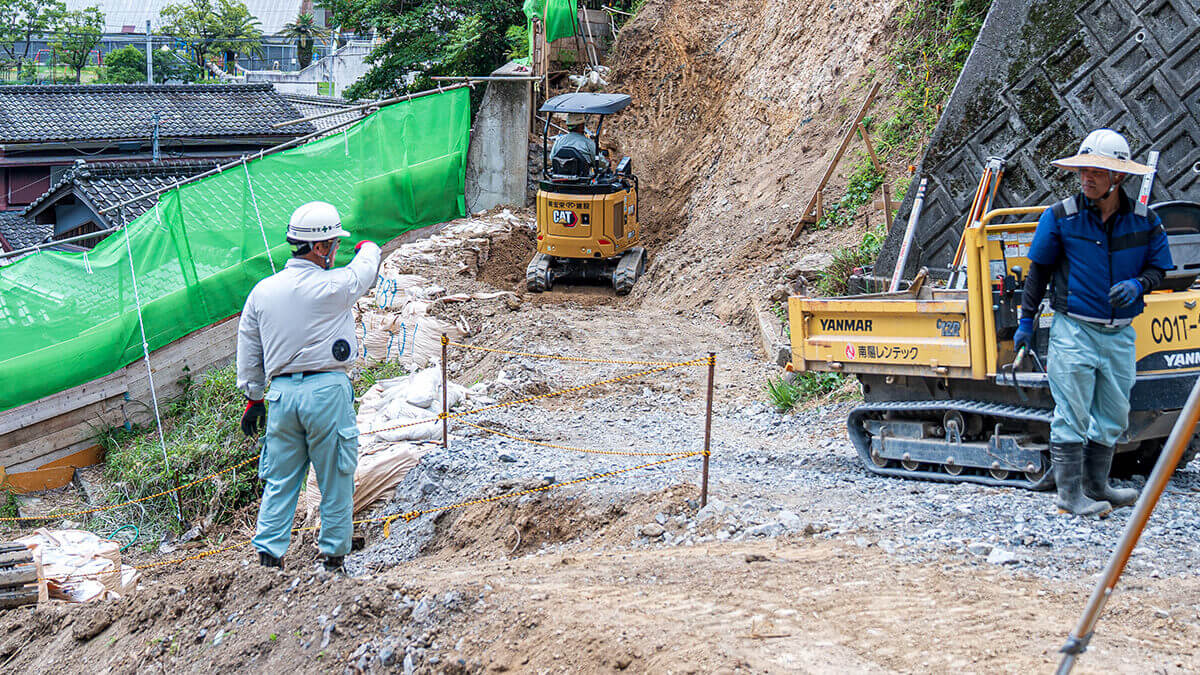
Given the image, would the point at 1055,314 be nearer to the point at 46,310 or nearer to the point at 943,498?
the point at 943,498

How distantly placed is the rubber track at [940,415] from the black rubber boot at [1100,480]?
1.08 ft

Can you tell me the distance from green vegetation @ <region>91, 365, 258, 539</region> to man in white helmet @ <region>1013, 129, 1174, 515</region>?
767 cm

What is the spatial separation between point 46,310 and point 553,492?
7.39 m

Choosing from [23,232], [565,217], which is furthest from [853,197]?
[23,232]

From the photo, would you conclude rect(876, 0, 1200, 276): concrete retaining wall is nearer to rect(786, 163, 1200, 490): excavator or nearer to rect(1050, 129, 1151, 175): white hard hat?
rect(786, 163, 1200, 490): excavator

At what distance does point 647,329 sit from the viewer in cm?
1167

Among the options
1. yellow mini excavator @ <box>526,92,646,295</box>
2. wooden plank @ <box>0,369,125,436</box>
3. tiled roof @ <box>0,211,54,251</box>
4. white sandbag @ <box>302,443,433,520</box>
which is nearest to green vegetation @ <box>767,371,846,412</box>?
white sandbag @ <box>302,443,433,520</box>

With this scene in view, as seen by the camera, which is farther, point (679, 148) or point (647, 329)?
point (679, 148)

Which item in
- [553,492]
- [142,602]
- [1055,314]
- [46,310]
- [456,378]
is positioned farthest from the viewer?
[46,310]

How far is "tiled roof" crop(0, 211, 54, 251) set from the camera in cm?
2127

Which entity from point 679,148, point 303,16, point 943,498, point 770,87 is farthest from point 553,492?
point 303,16

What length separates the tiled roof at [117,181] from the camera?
725 inches

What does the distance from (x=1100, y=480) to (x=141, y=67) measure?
4239 cm

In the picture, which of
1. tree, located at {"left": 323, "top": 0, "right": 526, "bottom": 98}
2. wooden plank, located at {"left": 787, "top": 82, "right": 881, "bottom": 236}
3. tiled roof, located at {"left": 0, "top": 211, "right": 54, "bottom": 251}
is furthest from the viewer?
tiled roof, located at {"left": 0, "top": 211, "right": 54, "bottom": 251}
